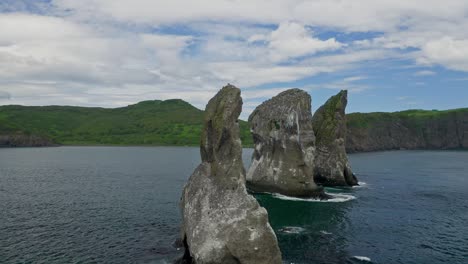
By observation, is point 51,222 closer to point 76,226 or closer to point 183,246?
point 76,226

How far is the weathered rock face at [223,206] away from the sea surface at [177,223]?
5570mm

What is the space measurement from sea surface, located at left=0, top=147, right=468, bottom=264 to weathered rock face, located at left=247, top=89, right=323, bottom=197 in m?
3.46

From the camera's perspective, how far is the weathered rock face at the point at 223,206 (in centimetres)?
2982

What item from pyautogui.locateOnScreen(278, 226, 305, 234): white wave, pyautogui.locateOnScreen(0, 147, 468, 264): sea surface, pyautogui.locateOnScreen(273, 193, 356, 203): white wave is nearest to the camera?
pyautogui.locateOnScreen(0, 147, 468, 264): sea surface

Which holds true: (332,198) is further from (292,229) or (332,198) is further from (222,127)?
(222,127)

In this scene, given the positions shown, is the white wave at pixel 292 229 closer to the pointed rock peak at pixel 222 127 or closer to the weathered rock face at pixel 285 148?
the pointed rock peak at pixel 222 127

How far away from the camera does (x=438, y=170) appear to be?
11281 cm

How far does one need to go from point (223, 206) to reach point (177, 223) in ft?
56.4

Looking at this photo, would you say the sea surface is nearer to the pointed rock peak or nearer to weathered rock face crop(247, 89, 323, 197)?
weathered rock face crop(247, 89, 323, 197)

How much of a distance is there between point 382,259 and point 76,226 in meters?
32.5

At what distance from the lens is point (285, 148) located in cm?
6788

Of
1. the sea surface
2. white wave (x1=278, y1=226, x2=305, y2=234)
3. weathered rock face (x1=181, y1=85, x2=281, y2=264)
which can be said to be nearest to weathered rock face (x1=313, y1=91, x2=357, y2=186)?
the sea surface

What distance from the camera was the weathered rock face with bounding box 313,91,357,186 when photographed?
262ft

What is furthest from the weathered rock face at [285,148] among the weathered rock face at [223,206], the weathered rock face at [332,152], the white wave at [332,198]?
the weathered rock face at [223,206]
